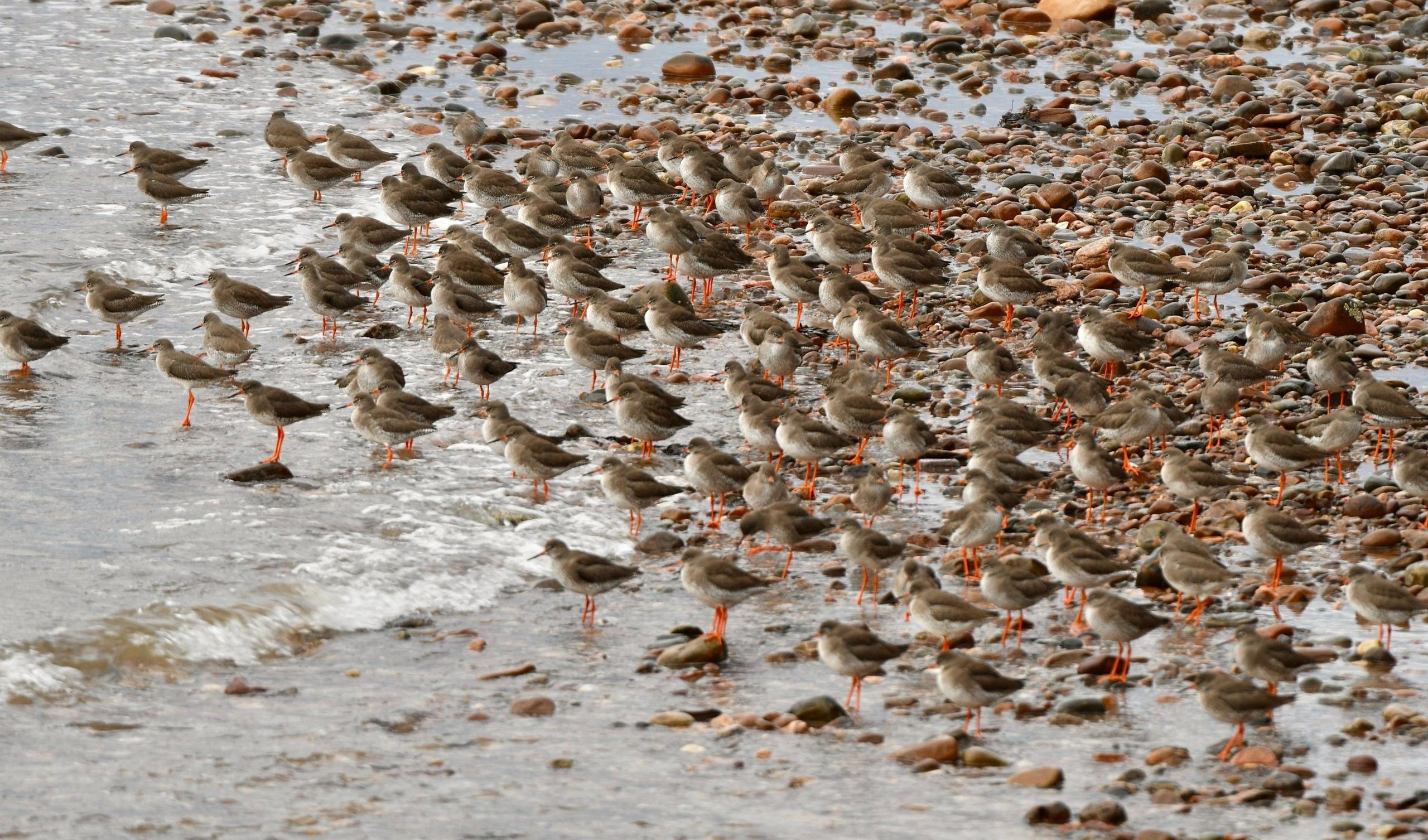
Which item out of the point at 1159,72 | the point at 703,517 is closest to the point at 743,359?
the point at 703,517

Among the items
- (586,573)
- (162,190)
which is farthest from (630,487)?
(162,190)

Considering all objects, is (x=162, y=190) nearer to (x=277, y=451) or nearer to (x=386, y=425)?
(x=277, y=451)

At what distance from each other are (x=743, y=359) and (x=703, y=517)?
3.54 m

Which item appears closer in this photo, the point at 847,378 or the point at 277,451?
the point at 277,451

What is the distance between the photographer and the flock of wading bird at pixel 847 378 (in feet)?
35.0

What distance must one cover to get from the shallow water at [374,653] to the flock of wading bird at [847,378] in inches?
12.5

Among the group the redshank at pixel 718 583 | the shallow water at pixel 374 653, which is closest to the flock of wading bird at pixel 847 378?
the redshank at pixel 718 583

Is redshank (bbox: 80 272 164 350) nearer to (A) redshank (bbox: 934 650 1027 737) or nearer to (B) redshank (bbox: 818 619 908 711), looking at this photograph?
(B) redshank (bbox: 818 619 908 711)

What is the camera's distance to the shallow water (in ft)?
28.2

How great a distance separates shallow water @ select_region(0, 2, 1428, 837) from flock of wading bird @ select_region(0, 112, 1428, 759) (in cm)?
32

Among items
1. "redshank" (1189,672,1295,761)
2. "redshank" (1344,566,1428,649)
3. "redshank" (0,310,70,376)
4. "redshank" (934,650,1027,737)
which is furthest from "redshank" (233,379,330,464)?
"redshank" (1344,566,1428,649)

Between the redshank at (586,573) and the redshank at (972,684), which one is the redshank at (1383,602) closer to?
the redshank at (972,684)

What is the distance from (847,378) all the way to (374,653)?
5.13 m

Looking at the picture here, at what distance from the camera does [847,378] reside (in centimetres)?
1426
